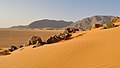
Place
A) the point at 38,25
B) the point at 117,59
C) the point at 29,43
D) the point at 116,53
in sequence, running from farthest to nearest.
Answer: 1. the point at 38,25
2. the point at 29,43
3. the point at 116,53
4. the point at 117,59

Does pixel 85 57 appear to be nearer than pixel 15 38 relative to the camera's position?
Yes

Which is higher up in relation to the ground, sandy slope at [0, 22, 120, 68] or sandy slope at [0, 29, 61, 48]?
sandy slope at [0, 22, 120, 68]

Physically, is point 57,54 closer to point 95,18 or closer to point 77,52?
point 77,52

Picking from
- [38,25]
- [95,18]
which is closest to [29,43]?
[95,18]

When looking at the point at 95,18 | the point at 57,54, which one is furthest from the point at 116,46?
the point at 95,18

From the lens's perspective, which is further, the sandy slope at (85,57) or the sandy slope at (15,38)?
the sandy slope at (15,38)

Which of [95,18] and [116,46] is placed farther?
[95,18]

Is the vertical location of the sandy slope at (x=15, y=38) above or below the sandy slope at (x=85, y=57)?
below

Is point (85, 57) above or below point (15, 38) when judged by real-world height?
above

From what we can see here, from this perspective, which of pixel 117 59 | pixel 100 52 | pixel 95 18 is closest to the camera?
pixel 117 59

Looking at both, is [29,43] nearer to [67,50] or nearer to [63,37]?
[63,37]

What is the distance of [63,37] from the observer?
36.8 ft

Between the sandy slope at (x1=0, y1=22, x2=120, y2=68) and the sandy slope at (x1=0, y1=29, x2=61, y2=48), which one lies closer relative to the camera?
the sandy slope at (x1=0, y1=22, x2=120, y2=68)

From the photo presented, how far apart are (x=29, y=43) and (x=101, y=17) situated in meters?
167
